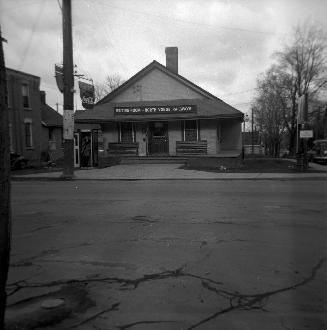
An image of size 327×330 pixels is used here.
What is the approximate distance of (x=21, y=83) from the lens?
29.1 metres

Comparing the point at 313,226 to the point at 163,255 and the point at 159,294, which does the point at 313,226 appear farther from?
the point at 159,294

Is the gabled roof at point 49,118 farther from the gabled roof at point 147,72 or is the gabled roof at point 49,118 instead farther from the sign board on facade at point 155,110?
the sign board on facade at point 155,110

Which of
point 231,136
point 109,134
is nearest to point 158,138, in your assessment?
point 109,134

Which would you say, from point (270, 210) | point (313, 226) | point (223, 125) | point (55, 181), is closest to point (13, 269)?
point (313, 226)

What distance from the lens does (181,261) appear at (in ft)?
16.8

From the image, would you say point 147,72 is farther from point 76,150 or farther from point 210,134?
point 76,150

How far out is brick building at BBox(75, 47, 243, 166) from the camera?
82.6 ft

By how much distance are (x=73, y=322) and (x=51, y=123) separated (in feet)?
115

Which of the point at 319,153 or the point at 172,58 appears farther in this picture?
the point at 172,58

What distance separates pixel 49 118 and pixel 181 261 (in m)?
35.2

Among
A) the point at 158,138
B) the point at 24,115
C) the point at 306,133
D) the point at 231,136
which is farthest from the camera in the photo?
the point at 231,136

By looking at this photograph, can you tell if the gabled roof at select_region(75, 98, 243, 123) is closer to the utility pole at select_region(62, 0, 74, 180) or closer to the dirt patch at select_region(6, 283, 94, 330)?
the utility pole at select_region(62, 0, 74, 180)

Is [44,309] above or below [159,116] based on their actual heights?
below

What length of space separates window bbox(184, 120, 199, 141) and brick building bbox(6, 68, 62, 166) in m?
10.8
